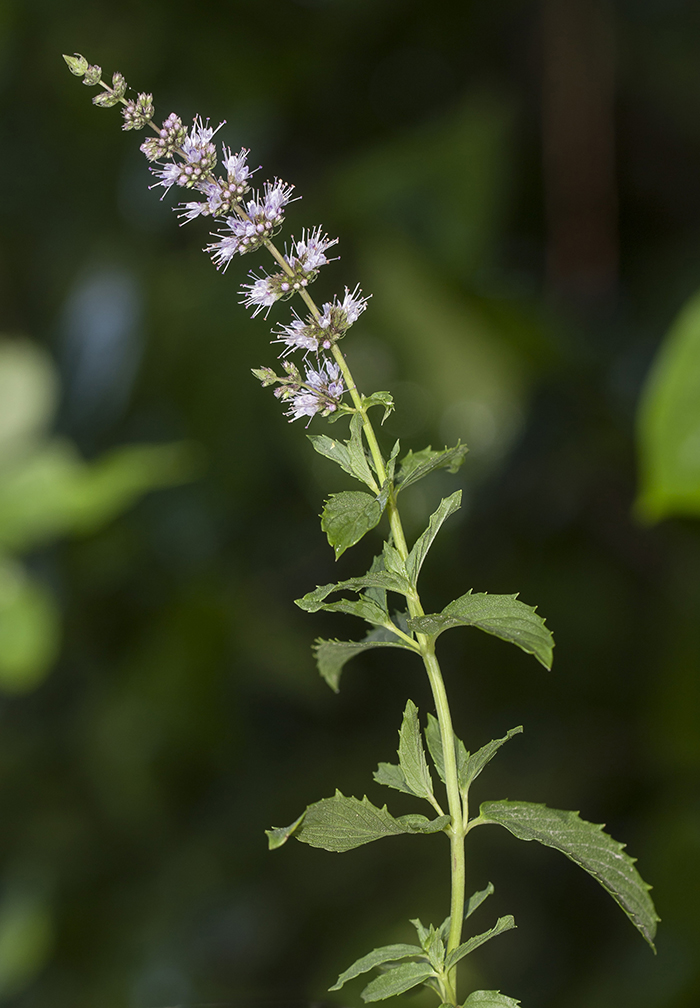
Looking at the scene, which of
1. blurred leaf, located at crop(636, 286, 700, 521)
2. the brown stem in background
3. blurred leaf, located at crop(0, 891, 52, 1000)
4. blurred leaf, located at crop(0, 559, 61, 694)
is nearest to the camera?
blurred leaf, located at crop(636, 286, 700, 521)

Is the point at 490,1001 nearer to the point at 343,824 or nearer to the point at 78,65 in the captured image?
the point at 343,824

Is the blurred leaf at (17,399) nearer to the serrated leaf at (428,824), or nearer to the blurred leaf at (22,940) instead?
the blurred leaf at (22,940)

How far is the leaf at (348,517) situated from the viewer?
16cm

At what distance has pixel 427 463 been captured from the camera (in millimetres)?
161

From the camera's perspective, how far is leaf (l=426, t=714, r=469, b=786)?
0.57ft

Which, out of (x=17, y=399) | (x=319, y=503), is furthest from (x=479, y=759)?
(x=319, y=503)

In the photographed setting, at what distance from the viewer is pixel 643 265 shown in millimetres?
1329

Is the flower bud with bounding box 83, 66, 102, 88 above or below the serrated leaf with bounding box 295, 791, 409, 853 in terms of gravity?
above

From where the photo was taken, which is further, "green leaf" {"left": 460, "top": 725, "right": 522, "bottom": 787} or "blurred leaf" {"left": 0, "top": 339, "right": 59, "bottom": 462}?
"blurred leaf" {"left": 0, "top": 339, "right": 59, "bottom": 462}

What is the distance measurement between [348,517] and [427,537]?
1cm

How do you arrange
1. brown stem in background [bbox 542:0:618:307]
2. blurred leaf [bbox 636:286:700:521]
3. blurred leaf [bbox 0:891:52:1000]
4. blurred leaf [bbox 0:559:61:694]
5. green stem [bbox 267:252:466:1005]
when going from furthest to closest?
brown stem in background [bbox 542:0:618:307] < blurred leaf [bbox 0:891:52:1000] < blurred leaf [bbox 0:559:61:694] < blurred leaf [bbox 636:286:700:521] < green stem [bbox 267:252:466:1005]

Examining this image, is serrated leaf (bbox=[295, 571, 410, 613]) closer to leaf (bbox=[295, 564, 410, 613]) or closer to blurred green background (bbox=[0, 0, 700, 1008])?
leaf (bbox=[295, 564, 410, 613])

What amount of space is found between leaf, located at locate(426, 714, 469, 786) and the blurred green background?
2.00 ft

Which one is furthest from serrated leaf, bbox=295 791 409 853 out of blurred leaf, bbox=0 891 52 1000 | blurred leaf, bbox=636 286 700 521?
blurred leaf, bbox=0 891 52 1000
